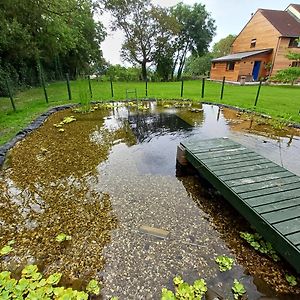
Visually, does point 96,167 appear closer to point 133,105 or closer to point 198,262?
point 198,262

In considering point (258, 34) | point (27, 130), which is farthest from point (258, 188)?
point (258, 34)

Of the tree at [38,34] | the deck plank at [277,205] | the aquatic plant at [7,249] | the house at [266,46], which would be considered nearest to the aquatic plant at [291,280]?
the deck plank at [277,205]

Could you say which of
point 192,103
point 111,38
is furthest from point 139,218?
point 111,38

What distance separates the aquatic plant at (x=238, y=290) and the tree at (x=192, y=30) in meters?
24.1

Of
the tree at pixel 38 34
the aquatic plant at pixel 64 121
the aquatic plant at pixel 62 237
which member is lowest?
the aquatic plant at pixel 62 237

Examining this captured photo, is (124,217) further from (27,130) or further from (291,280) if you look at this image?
(27,130)

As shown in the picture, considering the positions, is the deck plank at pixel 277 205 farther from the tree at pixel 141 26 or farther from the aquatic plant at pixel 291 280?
the tree at pixel 141 26

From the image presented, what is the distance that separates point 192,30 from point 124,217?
25054 mm

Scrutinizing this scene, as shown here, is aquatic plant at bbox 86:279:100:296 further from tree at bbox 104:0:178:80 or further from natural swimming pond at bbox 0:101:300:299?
tree at bbox 104:0:178:80

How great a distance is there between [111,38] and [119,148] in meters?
20.9

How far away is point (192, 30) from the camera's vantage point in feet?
74.1

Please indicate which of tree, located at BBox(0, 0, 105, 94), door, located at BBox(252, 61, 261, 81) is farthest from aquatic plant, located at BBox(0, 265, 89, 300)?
door, located at BBox(252, 61, 261, 81)

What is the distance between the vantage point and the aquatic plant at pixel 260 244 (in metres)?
1.82

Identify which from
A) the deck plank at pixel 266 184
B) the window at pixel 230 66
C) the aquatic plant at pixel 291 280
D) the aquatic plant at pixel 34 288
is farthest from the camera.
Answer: the window at pixel 230 66
